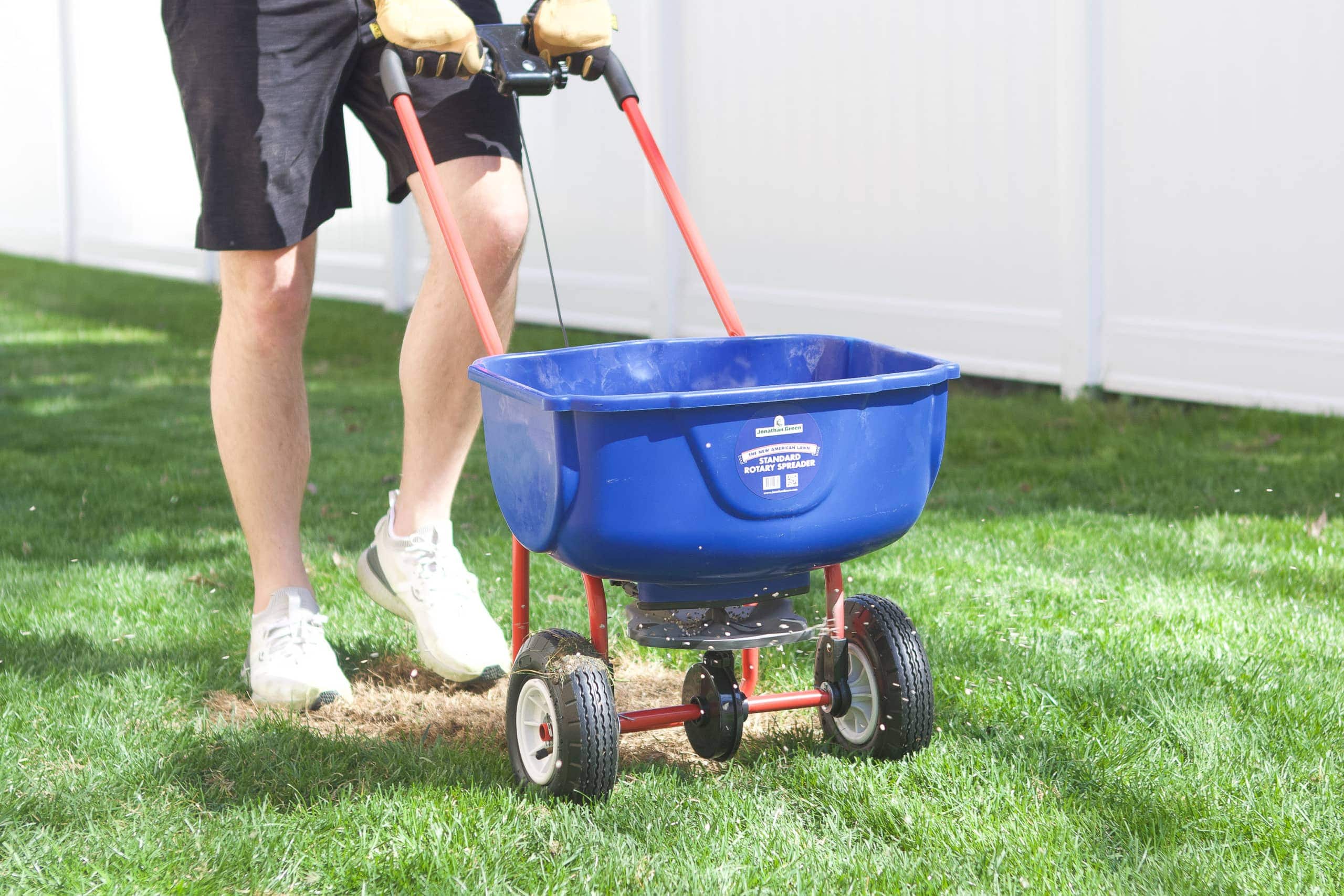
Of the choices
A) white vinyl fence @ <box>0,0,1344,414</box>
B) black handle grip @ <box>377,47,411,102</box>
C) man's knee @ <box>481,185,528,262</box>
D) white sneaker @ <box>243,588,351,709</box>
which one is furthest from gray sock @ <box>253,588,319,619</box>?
white vinyl fence @ <box>0,0,1344,414</box>

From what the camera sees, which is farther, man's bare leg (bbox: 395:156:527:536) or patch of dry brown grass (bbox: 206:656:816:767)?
man's bare leg (bbox: 395:156:527:536)

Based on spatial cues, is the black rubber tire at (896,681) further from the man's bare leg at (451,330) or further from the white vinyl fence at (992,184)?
the white vinyl fence at (992,184)

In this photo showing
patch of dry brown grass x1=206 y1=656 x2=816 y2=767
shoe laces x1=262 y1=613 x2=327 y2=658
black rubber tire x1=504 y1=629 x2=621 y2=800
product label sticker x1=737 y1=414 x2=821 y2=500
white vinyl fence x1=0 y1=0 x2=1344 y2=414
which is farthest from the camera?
white vinyl fence x1=0 y1=0 x2=1344 y2=414

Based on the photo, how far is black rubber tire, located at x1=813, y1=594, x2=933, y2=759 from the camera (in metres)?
2.11

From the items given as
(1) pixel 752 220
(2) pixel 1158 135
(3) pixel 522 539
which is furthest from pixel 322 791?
(1) pixel 752 220

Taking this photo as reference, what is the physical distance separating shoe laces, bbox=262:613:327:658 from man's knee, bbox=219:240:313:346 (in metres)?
0.48

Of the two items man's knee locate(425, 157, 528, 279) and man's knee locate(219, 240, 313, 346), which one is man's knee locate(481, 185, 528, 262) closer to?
man's knee locate(425, 157, 528, 279)

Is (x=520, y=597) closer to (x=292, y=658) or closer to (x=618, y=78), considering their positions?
(x=292, y=658)

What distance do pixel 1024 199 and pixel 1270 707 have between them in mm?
3319

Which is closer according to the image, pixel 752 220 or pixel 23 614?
pixel 23 614

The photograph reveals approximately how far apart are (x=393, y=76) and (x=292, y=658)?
97 centimetres

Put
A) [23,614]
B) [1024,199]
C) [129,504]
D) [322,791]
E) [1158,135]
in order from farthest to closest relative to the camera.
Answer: [1024,199] < [1158,135] < [129,504] < [23,614] < [322,791]

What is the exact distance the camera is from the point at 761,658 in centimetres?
267

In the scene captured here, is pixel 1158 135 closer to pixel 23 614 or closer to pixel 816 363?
pixel 816 363
